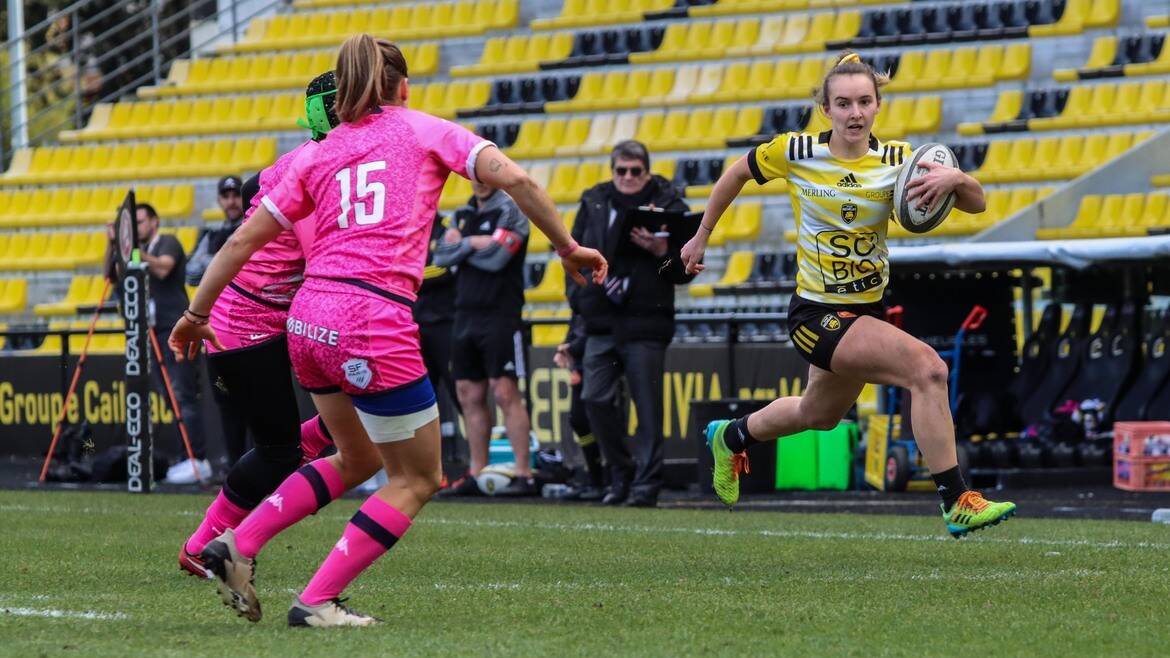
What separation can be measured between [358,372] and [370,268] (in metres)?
0.30

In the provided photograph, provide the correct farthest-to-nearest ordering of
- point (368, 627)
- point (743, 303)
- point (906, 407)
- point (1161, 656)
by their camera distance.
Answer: point (743, 303) < point (906, 407) < point (368, 627) < point (1161, 656)

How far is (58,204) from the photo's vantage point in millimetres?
24031

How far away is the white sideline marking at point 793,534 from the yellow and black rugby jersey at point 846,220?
173 cm

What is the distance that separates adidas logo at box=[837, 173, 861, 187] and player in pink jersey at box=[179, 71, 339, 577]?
2023 mm

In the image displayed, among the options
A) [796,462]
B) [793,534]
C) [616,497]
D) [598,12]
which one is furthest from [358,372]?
[598,12]

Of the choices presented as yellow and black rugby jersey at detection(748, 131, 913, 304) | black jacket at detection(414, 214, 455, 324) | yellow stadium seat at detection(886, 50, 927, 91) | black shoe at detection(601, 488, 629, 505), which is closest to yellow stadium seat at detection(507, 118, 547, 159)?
yellow stadium seat at detection(886, 50, 927, 91)

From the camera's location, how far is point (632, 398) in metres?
11.8

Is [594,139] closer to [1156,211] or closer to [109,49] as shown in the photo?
[1156,211]

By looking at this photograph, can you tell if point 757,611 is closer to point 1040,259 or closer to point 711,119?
point 1040,259

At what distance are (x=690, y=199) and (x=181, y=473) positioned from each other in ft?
21.1

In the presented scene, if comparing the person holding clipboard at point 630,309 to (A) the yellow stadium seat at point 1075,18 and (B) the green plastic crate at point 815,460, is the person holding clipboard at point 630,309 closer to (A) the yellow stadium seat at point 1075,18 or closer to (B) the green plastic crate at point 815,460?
(B) the green plastic crate at point 815,460

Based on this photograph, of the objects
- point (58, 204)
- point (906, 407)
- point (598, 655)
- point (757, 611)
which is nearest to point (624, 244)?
point (906, 407)

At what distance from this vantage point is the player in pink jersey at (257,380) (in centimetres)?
681

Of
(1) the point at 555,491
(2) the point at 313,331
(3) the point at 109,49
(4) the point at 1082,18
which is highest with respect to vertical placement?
(3) the point at 109,49
